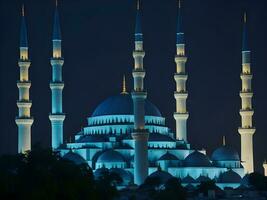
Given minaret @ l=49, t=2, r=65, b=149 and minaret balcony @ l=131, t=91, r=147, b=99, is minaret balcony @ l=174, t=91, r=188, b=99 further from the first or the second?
minaret @ l=49, t=2, r=65, b=149

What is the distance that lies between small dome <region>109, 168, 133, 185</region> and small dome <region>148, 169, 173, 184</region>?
5.34 feet

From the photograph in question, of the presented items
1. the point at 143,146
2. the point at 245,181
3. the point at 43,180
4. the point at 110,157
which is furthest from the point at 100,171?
the point at 43,180

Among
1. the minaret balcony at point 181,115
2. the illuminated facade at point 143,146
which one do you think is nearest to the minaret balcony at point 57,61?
the illuminated facade at point 143,146

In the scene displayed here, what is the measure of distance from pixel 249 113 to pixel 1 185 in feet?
136

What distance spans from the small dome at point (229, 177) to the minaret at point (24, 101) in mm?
11543

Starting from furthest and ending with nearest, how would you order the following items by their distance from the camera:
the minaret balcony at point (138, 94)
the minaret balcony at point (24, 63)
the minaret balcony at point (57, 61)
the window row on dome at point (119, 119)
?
the window row on dome at point (119, 119) < the minaret balcony at point (24, 63) < the minaret balcony at point (57, 61) < the minaret balcony at point (138, 94)

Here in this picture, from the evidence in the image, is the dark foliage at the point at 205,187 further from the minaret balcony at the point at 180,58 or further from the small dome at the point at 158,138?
the small dome at the point at 158,138

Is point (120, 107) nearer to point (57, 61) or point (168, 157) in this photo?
point (168, 157)

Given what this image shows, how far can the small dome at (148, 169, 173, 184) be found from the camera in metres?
83.6

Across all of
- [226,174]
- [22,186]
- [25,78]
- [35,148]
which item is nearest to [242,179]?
[226,174]

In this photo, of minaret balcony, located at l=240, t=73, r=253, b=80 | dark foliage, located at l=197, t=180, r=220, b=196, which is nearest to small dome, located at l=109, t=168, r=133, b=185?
dark foliage, located at l=197, t=180, r=220, b=196

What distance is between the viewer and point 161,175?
84.9m

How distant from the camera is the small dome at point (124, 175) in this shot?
85.7 m

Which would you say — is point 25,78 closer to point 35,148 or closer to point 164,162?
point 164,162
